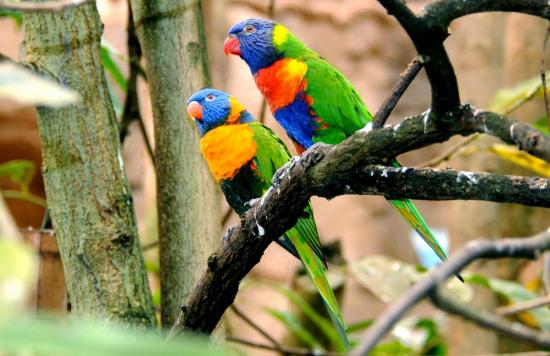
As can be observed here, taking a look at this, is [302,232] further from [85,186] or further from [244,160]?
[85,186]

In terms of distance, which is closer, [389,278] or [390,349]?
[389,278]

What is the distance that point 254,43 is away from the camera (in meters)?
2.89

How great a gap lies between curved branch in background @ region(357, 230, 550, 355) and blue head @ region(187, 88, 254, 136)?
6.00 ft

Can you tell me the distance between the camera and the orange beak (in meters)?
2.60

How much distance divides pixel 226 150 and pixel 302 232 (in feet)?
1.39

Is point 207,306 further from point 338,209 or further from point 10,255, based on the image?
point 338,209

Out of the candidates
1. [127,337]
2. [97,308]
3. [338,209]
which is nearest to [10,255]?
[127,337]

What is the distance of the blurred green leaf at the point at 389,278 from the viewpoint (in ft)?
9.96

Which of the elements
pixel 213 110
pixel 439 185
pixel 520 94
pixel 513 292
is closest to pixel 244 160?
pixel 213 110

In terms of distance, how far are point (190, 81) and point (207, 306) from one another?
0.99 metres

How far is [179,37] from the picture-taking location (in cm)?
265

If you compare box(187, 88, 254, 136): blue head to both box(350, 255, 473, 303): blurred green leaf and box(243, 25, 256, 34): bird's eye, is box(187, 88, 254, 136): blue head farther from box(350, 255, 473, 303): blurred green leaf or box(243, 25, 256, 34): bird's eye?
box(350, 255, 473, 303): blurred green leaf

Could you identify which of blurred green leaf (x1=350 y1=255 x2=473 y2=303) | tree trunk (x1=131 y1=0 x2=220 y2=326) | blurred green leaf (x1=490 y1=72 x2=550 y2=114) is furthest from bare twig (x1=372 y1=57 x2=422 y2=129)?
blurred green leaf (x1=350 y1=255 x2=473 y2=303)

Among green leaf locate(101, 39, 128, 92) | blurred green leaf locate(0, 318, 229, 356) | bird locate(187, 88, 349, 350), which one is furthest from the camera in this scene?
green leaf locate(101, 39, 128, 92)
